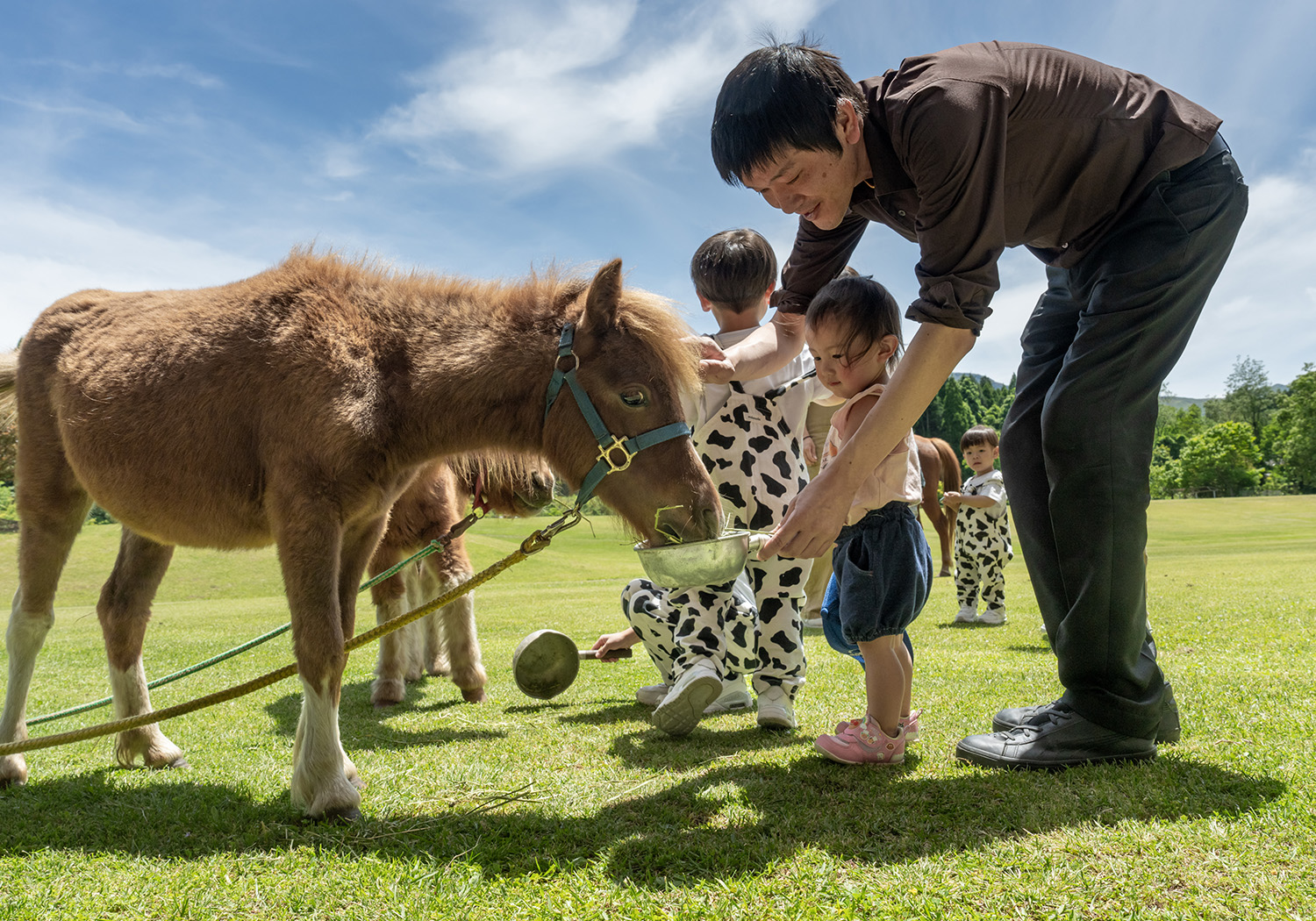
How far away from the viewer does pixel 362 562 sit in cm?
354

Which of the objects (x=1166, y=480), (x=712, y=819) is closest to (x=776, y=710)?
(x=712, y=819)

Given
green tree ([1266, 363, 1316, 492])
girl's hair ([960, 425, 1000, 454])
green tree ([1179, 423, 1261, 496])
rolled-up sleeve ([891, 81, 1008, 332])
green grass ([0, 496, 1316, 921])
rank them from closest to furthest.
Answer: green grass ([0, 496, 1316, 921])
rolled-up sleeve ([891, 81, 1008, 332])
girl's hair ([960, 425, 1000, 454])
green tree ([1266, 363, 1316, 492])
green tree ([1179, 423, 1261, 496])

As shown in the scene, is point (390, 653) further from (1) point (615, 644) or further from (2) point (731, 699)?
(2) point (731, 699)

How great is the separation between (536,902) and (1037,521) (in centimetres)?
237

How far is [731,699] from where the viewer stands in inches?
170

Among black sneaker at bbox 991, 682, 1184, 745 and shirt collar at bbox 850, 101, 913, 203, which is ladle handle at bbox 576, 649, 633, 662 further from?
shirt collar at bbox 850, 101, 913, 203

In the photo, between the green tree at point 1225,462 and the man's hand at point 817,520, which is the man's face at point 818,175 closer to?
the man's hand at point 817,520

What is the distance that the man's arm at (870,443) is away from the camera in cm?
243

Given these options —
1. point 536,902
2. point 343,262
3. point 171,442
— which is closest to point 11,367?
point 171,442

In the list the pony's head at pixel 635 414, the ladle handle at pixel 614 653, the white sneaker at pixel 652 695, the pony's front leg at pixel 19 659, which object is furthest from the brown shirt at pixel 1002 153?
the pony's front leg at pixel 19 659

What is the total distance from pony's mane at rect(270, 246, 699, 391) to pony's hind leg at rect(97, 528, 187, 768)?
5.85 feet

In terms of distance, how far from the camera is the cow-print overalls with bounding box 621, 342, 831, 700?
393 centimetres

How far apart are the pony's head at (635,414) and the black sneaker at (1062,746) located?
1396 millimetres

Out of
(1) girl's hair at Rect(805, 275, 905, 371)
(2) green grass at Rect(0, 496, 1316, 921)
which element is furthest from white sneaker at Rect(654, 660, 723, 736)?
(1) girl's hair at Rect(805, 275, 905, 371)
